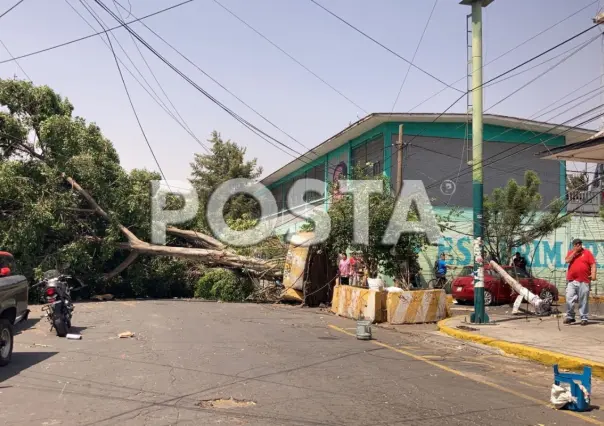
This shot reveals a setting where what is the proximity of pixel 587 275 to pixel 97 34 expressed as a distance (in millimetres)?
13741

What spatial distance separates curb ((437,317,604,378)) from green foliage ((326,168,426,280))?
14.0ft

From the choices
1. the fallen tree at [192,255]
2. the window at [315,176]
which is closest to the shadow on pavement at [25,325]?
the fallen tree at [192,255]

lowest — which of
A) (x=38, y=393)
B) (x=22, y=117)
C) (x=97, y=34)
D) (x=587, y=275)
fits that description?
(x=38, y=393)

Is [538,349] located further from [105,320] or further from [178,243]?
[178,243]

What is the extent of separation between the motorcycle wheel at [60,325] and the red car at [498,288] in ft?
42.3

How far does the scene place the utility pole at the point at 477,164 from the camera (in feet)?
42.0

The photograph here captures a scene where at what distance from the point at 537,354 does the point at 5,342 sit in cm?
812

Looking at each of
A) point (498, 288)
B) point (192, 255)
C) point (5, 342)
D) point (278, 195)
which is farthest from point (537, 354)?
point (278, 195)

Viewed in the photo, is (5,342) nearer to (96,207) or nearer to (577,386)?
(577,386)

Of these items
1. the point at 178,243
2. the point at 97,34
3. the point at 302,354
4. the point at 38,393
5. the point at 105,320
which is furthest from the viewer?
the point at 178,243

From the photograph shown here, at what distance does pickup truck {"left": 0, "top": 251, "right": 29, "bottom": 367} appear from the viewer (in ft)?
26.6

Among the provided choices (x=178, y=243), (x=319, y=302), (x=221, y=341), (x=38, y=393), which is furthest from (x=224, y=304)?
(x=38, y=393)

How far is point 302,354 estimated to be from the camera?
9.18 metres

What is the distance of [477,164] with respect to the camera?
12.9m
